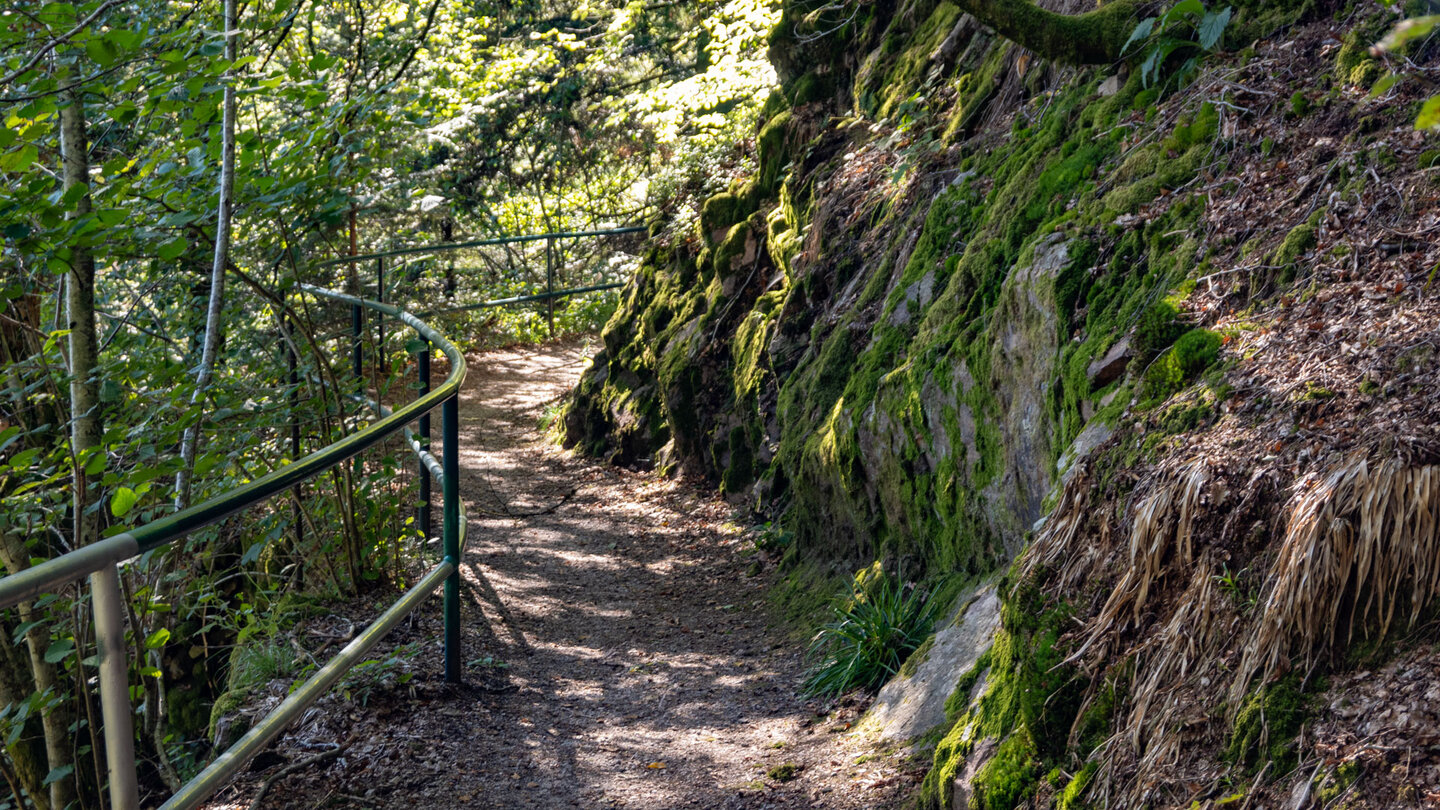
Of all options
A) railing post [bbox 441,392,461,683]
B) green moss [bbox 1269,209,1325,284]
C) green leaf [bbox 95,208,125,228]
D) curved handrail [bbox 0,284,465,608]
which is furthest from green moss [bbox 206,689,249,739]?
green moss [bbox 1269,209,1325,284]

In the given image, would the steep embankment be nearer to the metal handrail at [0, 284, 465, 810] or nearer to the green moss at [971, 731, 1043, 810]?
the green moss at [971, 731, 1043, 810]

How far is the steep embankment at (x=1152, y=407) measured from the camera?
2.15 meters

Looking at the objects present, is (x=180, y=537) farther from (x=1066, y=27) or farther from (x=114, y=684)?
(x=1066, y=27)

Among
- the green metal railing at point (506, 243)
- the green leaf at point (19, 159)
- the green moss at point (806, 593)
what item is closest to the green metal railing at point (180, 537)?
the green leaf at point (19, 159)

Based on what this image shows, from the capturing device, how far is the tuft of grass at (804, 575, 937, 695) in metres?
4.44

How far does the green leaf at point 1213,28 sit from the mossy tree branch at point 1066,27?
0.47m

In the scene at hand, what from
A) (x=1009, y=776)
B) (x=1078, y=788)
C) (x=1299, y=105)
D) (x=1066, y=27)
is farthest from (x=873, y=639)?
(x=1066, y=27)

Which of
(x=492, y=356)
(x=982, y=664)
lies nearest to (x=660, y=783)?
(x=982, y=664)

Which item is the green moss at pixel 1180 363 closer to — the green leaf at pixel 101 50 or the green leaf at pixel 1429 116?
the green leaf at pixel 1429 116

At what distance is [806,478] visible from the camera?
634cm

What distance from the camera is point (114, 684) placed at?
1831mm

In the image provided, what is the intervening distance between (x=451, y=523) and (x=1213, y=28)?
3.76 metres

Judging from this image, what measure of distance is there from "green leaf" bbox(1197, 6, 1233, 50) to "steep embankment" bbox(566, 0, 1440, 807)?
90 millimetres

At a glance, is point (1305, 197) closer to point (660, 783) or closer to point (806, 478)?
point (660, 783)
